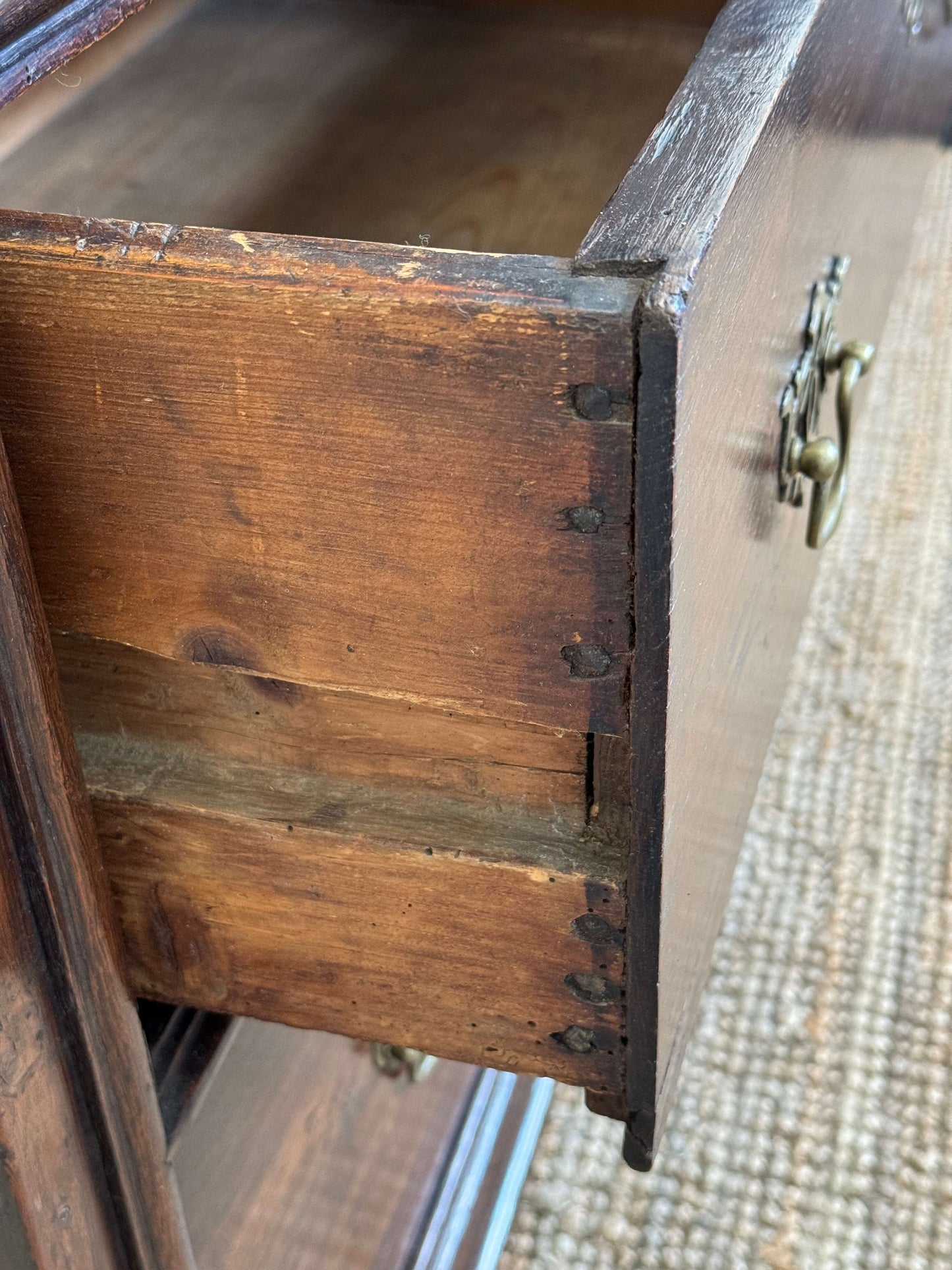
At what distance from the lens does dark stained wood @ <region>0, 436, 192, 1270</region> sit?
1.21ft

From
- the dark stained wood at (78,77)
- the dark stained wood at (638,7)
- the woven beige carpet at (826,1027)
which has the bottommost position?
the woven beige carpet at (826,1027)

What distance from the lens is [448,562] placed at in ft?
1.09

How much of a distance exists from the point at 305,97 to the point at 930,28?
0.35 metres

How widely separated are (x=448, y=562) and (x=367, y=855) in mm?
123

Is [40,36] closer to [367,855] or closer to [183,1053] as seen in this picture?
[367,855]

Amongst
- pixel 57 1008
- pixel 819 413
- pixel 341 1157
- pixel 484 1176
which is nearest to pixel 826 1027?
pixel 484 1176

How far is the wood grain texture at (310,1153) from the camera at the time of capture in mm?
579

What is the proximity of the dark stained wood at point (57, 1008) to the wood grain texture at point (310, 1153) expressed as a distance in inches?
2.5

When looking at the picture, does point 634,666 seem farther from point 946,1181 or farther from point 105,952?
point 946,1181

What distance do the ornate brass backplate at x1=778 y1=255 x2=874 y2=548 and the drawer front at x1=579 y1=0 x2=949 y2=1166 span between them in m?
0.01

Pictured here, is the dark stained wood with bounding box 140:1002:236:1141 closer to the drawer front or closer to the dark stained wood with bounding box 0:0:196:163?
the drawer front

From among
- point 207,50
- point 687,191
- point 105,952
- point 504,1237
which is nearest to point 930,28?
point 207,50

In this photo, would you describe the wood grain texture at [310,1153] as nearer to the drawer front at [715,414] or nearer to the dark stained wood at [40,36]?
the drawer front at [715,414]

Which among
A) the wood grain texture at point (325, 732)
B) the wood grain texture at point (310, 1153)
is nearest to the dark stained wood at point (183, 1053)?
the wood grain texture at point (310, 1153)
